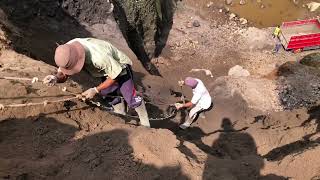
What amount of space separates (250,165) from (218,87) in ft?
14.4

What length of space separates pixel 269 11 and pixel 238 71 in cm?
397

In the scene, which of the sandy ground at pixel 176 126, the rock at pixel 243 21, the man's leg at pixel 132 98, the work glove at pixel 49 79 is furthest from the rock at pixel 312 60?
the work glove at pixel 49 79

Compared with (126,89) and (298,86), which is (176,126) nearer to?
(126,89)

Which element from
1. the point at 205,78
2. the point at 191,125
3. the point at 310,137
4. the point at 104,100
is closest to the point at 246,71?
the point at 205,78

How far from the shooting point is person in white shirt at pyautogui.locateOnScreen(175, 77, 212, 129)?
8414 millimetres

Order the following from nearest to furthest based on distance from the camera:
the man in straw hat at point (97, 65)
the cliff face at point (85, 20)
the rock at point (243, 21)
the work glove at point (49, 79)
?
1. the man in straw hat at point (97, 65)
2. the work glove at point (49, 79)
3. the cliff face at point (85, 20)
4. the rock at point (243, 21)

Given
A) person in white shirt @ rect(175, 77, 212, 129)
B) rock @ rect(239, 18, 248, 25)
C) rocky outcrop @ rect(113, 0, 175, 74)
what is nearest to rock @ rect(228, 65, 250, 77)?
rocky outcrop @ rect(113, 0, 175, 74)

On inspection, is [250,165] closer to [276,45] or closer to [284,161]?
[284,161]

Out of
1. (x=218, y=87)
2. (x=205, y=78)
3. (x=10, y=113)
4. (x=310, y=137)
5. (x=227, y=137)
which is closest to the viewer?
(x=10, y=113)

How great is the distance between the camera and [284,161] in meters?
6.26

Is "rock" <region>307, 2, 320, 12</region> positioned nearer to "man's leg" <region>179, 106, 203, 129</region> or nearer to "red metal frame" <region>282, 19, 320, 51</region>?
"red metal frame" <region>282, 19, 320, 51</region>

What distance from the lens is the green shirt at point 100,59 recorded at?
5.76m

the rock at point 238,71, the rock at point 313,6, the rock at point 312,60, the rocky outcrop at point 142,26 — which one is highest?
the rock at point 313,6

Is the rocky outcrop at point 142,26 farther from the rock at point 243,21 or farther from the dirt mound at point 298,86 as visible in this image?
the dirt mound at point 298,86
